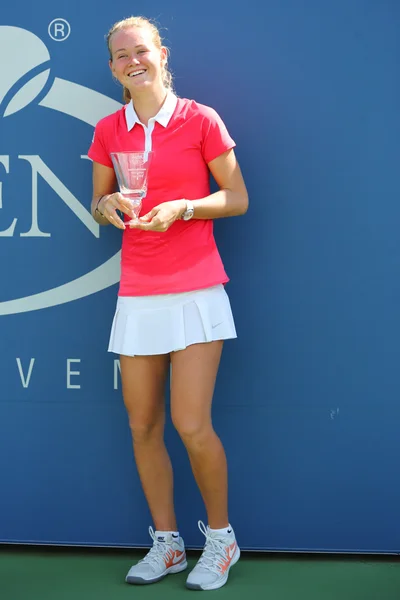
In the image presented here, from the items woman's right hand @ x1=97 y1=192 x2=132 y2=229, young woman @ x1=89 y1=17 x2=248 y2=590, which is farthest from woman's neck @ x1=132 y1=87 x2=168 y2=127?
woman's right hand @ x1=97 y1=192 x2=132 y2=229

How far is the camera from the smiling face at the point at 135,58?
2.58 meters

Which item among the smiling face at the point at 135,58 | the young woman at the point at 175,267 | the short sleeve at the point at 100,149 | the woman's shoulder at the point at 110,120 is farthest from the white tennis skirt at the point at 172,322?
the smiling face at the point at 135,58

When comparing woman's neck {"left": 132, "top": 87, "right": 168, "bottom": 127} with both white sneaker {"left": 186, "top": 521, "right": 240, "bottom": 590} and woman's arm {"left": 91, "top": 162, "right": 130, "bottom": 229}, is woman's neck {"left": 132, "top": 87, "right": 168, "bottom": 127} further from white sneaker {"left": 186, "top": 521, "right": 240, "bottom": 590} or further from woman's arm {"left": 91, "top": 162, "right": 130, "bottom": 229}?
white sneaker {"left": 186, "top": 521, "right": 240, "bottom": 590}

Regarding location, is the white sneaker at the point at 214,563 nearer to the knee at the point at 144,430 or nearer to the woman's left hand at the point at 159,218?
the knee at the point at 144,430

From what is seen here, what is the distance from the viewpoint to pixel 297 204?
9.76 feet

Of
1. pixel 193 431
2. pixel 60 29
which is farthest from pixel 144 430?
pixel 60 29

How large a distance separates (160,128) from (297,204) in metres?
0.61

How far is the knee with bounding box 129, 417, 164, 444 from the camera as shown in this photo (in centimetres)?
280

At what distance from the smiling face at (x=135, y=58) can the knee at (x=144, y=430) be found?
109 cm

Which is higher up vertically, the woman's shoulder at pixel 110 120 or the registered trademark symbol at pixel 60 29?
the registered trademark symbol at pixel 60 29

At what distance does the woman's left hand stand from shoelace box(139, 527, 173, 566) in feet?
3.64

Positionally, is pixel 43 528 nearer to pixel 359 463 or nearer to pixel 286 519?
pixel 286 519

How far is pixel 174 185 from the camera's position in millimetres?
2639

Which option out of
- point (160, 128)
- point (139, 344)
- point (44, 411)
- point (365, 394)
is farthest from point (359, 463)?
point (160, 128)
